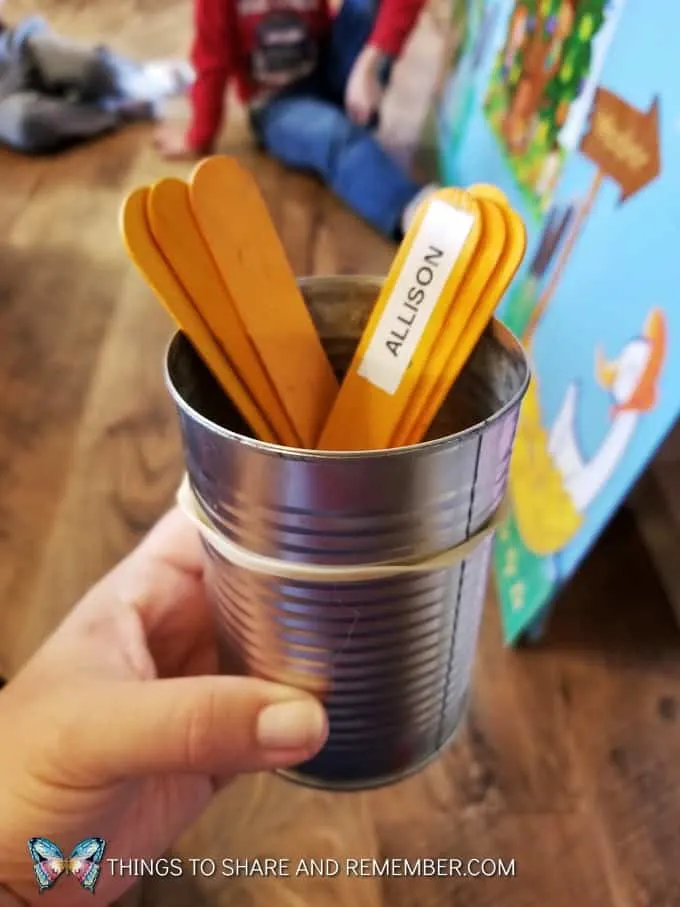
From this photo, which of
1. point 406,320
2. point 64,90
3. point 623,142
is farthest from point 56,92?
point 406,320

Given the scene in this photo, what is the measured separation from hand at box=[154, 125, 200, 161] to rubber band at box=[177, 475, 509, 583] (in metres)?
0.94

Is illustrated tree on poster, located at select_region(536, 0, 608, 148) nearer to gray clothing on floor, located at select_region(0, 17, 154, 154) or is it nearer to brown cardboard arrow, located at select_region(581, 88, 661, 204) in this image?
brown cardboard arrow, located at select_region(581, 88, 661, 204)

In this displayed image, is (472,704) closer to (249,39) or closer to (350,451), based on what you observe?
(350,451)

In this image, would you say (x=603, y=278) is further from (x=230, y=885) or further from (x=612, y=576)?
(x=230, y=885)

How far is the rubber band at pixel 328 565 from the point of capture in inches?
12.4

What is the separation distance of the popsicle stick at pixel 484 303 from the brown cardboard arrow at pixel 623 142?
18 cm

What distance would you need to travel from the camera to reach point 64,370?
0.77 metres

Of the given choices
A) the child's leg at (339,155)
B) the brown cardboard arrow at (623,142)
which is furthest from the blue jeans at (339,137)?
the brown cardboard arrow at (623,142)

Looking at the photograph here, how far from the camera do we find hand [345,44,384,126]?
1.15 metres

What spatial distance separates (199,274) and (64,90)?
1153 millimetres

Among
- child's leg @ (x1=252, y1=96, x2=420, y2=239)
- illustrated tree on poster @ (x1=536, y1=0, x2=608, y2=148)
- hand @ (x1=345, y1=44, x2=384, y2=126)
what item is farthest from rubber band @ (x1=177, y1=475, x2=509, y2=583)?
hand @ (x1=345, y1=44, x2=384, y2=126)

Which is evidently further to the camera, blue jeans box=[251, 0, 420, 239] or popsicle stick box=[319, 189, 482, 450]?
blue jeans box=[251, 0, 420, 239]

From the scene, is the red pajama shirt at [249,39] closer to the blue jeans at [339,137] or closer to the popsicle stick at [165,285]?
the blue jeans at [339,137]

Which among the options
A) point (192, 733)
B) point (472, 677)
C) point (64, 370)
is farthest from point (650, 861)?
point (64, 370)
